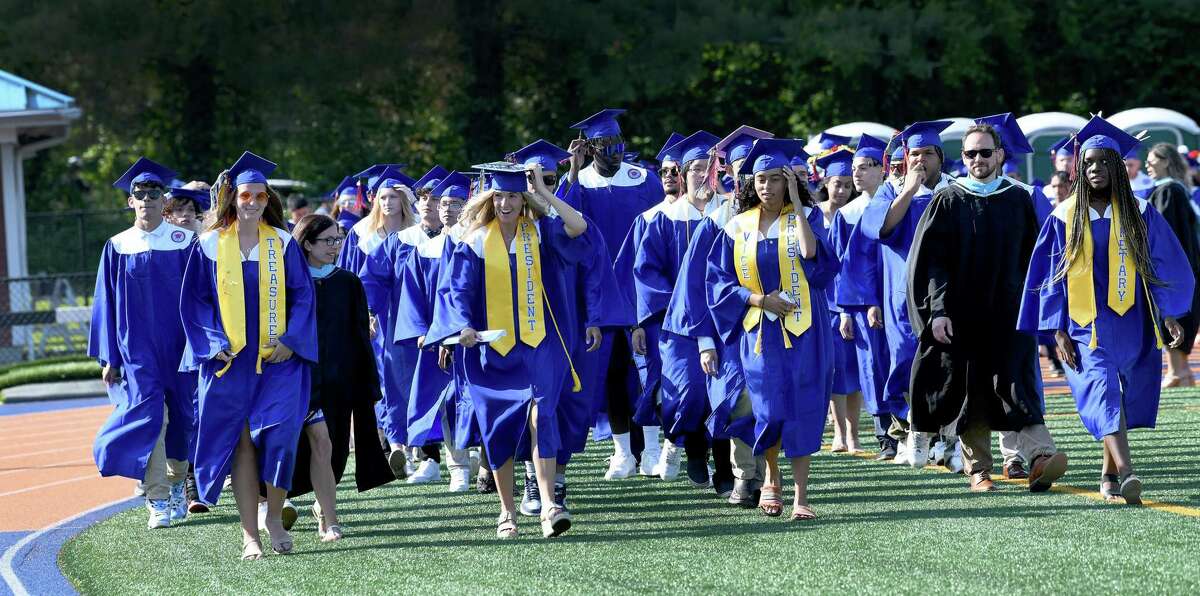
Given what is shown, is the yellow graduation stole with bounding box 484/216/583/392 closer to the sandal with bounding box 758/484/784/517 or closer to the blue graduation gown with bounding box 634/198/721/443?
the sandal with bounding box 758/484/784/517

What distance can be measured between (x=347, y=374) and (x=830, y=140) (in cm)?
493

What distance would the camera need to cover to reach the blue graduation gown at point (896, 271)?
9.50m

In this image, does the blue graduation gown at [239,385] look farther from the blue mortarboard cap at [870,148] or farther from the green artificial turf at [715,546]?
the blue mortarboard cap at [870,148]

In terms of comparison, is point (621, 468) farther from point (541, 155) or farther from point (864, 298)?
point (541, 155)

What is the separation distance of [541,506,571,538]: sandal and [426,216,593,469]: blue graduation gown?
264mm

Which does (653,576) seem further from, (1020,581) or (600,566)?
(1020,581)

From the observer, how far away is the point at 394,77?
3031cm

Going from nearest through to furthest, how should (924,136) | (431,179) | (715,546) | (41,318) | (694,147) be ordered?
(715,546) < (924,136) < (694,147) < (431,179) < (41,318)

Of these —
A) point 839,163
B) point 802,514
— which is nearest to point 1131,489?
point 802,514

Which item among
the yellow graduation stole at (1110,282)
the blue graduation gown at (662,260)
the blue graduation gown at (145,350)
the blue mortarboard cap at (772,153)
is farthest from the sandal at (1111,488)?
the blue graduation gown at (145,350)

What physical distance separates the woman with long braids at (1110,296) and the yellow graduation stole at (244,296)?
3.56m

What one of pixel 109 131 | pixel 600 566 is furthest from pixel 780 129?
pixel 600 566

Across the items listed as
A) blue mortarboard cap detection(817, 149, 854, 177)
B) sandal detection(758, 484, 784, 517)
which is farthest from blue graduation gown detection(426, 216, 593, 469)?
blue mortarboard cap detection(817, 149, 854, 177)

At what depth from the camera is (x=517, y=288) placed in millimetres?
8031
